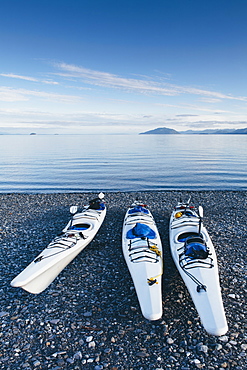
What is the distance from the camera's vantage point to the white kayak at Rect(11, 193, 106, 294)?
7437 mm

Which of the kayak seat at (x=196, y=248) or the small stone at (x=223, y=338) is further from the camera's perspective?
the kayak seat at (x=196, y=248)

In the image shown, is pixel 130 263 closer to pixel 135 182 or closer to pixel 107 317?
pixel 107 317

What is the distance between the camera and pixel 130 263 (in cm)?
831

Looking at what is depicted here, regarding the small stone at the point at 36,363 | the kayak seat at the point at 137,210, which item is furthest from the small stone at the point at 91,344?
the kayak seat at the point at 137,210

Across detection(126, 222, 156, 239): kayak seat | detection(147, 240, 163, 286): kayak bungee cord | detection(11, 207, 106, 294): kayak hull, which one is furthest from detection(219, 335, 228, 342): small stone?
detection(11, 207, 106, 294): kayak hull

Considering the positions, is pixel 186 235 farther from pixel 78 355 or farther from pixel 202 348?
pixel 78 355

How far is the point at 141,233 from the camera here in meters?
10.1

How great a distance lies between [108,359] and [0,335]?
103 inches

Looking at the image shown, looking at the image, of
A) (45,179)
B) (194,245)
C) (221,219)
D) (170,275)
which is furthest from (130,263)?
(45,179)

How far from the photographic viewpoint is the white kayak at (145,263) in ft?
21.5

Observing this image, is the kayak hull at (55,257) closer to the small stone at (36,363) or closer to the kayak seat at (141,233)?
the kayak seat at (141,233)

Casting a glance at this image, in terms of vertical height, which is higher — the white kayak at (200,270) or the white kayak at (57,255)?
the white kayak at (200,270)

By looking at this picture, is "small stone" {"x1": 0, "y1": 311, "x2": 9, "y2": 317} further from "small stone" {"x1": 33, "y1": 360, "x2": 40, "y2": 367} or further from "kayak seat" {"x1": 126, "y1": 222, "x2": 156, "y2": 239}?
"kayak seat" {"x1": 126, "y1": 222, "x2": 156, "y2": 239}

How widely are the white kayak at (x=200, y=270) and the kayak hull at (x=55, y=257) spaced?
11.5 feet
